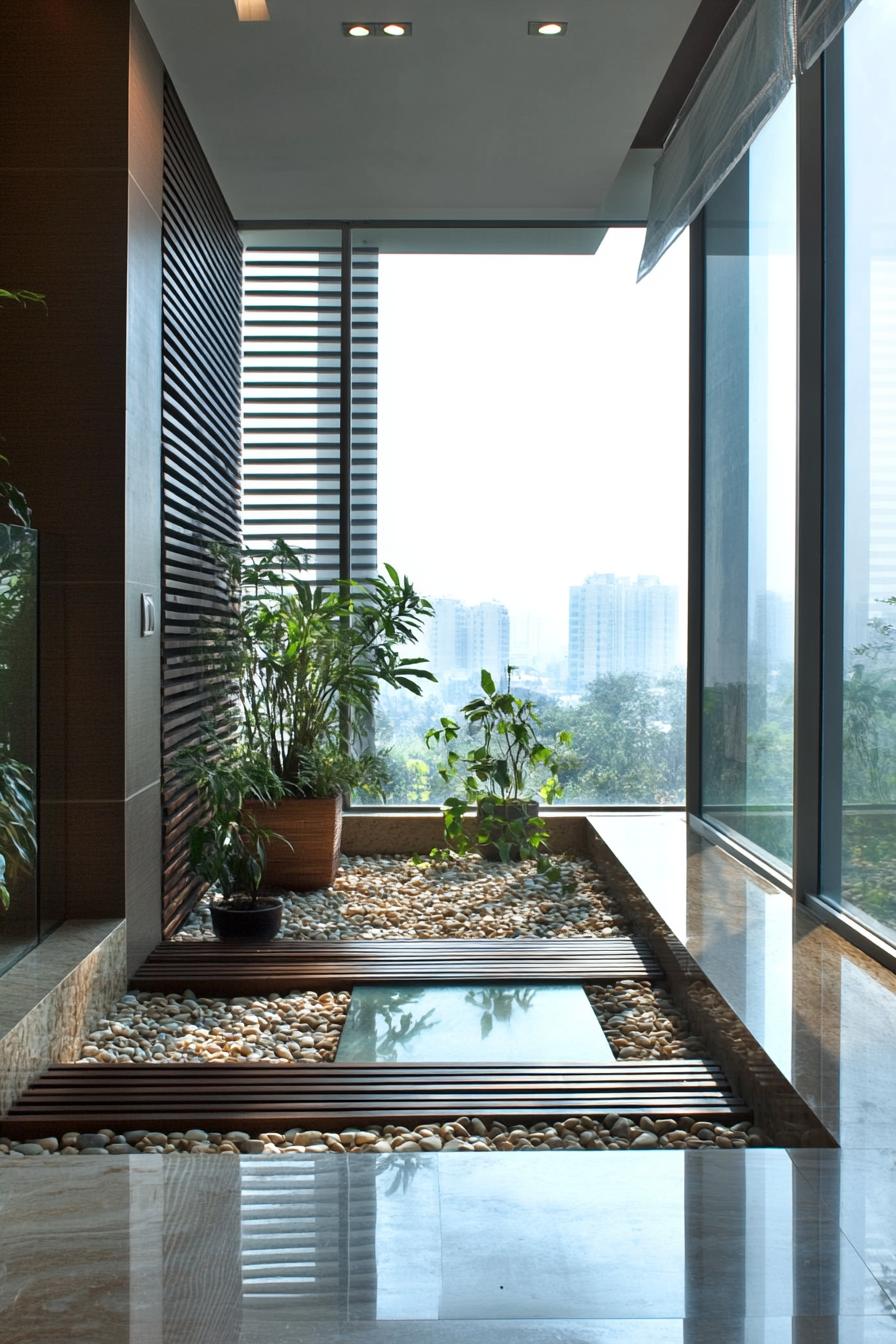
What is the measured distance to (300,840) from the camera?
4.98 metres

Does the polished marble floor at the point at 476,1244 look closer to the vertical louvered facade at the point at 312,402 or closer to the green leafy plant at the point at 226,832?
the green leafy plant at the point at 226,832

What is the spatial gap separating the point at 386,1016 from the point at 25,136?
278cm

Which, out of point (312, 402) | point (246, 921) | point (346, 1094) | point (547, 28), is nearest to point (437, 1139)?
point (346, 1094)

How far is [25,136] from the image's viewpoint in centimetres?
355

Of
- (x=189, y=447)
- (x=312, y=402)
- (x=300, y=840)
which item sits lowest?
(x=300, y=840)

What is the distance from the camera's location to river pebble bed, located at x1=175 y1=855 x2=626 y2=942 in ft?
14.4

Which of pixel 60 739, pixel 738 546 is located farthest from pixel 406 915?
pixel 738 546

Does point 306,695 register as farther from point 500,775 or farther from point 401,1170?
point 401,1170

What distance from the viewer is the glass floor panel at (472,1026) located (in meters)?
3.10

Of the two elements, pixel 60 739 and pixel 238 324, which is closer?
pixel 60 739

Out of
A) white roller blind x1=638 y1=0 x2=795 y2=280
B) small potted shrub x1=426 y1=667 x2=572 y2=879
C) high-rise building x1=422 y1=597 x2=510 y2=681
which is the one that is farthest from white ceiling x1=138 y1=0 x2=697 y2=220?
small potted shrub x1=426 y1=667 x2=572 y2=879

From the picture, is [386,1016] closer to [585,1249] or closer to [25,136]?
[585,1249]

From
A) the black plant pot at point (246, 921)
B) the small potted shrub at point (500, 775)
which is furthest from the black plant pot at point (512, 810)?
the black plant pot at point (246, 921)

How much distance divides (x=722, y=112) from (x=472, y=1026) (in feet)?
10.1
